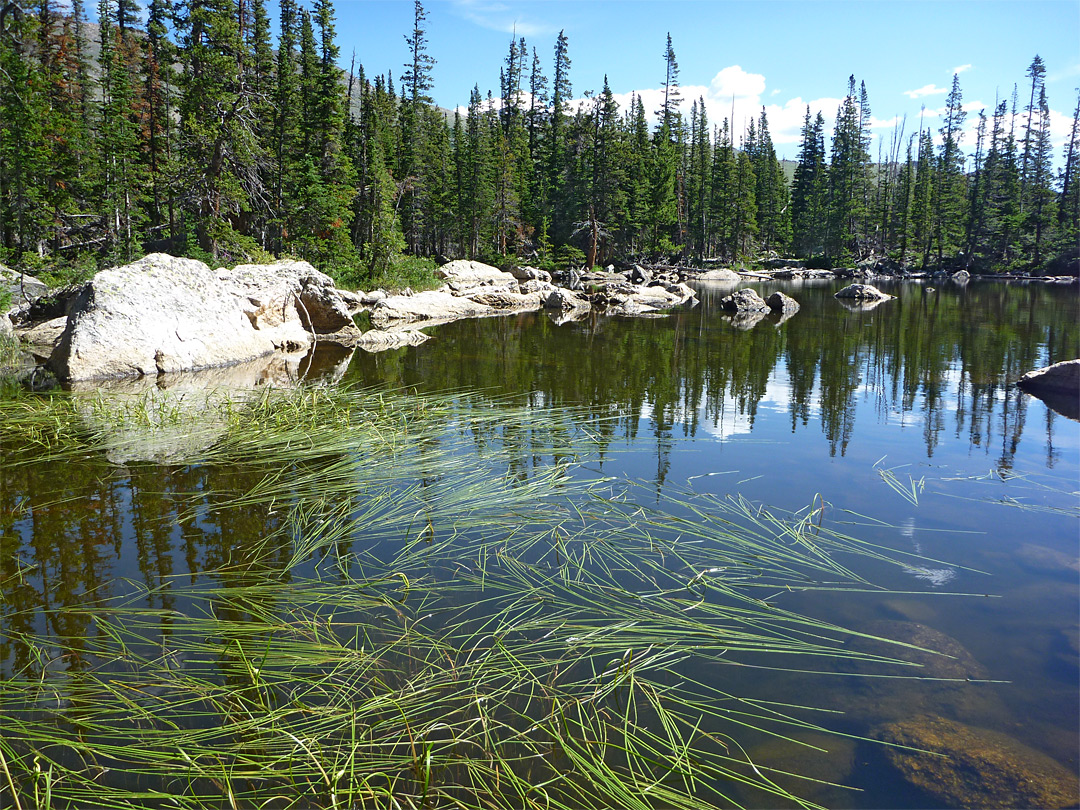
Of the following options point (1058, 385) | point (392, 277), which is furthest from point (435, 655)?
point (392, 277)

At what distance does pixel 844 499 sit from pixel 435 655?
13.3 ft

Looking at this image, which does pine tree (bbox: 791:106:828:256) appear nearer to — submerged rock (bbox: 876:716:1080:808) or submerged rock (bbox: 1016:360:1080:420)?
submerged rock (bbox: 1016:360:1080:420)

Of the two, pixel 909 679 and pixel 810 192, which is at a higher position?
pixel 810 192

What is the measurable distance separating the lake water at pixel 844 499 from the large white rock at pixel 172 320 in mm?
2237

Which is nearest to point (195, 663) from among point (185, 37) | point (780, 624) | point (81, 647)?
point (81, 647)

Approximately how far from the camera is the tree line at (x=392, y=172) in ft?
75.9

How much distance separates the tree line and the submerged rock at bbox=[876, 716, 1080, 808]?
16022 mm

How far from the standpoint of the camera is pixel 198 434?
25.2 ft

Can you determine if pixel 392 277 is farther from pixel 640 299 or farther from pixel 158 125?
pixel 158 125

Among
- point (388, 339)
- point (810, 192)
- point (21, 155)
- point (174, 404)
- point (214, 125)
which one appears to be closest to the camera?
point (174, 404)

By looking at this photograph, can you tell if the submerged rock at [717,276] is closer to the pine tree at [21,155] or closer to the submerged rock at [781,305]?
the submerged rock at [781,305]

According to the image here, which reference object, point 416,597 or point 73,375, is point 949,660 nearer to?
point 416,597

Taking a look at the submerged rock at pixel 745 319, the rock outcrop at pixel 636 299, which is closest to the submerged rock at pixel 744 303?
the submerged rock at pixel 745 319

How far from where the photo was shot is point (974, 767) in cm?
298
